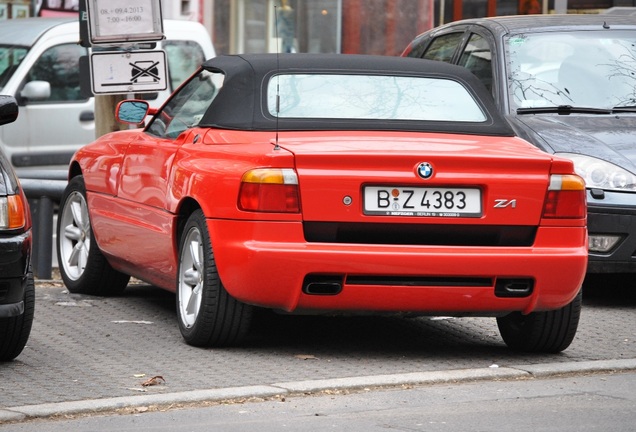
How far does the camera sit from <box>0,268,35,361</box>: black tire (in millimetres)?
7047

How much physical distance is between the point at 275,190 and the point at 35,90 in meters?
9.58

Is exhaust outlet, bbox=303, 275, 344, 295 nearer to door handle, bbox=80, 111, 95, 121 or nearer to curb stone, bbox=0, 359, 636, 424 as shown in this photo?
curb stone, bbox=0, 359, 636, 424

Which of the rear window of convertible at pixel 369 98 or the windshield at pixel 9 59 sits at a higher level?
the rear window of convertible at pixel 369 98

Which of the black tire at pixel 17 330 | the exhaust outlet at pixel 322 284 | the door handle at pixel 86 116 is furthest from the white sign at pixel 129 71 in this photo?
the door handle at pixel 86 116

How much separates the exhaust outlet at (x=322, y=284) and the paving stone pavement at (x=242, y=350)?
347 mm

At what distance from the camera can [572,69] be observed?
33.9 ft

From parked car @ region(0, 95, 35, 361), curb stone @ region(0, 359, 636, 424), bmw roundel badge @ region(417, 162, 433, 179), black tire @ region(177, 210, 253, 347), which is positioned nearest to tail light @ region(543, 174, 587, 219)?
bmw roundel badge @ region(417, 162, 433, 179)

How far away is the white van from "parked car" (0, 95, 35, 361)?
29.9 feet

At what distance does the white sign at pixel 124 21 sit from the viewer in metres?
11.0

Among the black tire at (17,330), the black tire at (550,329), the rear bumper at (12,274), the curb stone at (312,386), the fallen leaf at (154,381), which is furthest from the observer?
the black tire at (550,329)

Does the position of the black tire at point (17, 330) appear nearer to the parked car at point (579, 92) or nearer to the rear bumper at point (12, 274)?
the rear bumper at point (12, 274)

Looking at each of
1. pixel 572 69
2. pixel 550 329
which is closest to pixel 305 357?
pixel 550 329

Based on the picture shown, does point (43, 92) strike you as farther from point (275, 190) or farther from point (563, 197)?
point (563, 197)

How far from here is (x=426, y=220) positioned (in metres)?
7.05
